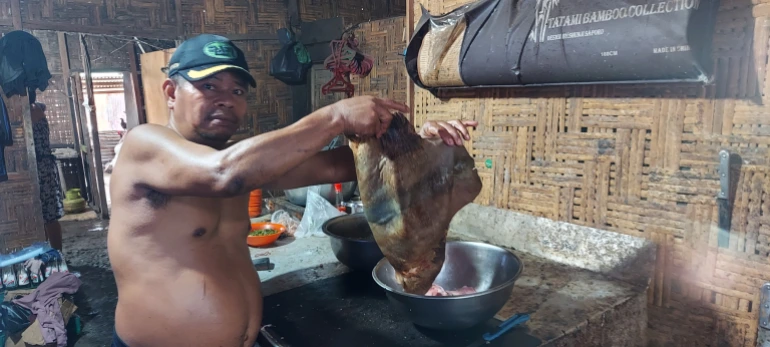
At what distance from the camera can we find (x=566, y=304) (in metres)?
2.09

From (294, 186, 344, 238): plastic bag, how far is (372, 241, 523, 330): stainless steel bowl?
1.34m

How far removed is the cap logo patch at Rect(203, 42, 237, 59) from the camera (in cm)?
160

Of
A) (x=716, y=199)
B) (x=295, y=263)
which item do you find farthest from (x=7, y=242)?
(x=716, y=199)

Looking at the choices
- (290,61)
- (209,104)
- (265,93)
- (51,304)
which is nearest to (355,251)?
(209,104)

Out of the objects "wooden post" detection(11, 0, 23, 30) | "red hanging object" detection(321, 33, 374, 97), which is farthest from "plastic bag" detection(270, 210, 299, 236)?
"wooden post" detection(11, 0, 23, 30)

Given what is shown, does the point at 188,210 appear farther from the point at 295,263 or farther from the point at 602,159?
the point at 602,159

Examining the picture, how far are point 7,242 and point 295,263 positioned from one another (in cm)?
330

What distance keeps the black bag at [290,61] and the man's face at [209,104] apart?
404 centimetres

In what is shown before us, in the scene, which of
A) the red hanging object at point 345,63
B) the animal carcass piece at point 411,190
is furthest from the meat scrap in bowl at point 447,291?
the red hanging object at point 345,63

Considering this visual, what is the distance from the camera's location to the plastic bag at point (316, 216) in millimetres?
3332

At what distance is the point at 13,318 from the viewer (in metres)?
2.13

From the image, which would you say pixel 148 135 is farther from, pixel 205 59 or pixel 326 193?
pixel 326 193

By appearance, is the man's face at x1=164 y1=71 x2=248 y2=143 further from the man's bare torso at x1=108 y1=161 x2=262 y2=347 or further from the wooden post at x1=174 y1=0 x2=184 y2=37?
the wooden post at x1=174 y1=0 x2=184 y2=37

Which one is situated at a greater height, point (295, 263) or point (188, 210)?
point (188, 210)
